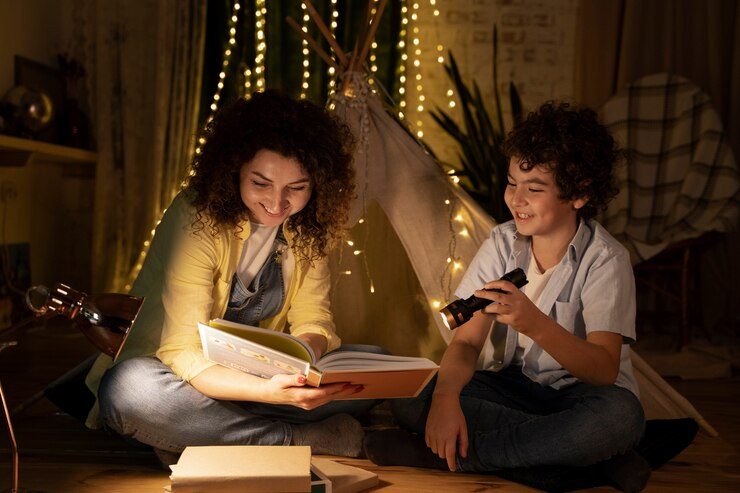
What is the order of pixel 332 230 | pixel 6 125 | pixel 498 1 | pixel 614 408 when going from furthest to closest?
1. pixel 498 1
2. pixel 6 125
3. pixel 332 230
4. pixel 614 408

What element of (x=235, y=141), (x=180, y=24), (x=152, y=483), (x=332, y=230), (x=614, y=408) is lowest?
(x=152, y=483)

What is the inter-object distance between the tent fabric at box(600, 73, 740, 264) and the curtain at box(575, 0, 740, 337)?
0.64ft

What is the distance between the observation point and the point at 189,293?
5.25 feet

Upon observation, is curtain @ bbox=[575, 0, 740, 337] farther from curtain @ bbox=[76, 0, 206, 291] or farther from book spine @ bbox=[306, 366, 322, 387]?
book spine @ bbox=[306, 366, 322, 387]

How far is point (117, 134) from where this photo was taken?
383 centimetres

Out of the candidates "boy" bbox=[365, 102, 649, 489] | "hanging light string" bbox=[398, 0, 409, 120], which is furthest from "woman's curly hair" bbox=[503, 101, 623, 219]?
"hanging light string" bbox=[398, 0, 409, 120]

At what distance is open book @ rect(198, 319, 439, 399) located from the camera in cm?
131

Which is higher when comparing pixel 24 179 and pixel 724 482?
pixel 24 179

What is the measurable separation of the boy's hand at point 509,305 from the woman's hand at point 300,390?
0.88ft

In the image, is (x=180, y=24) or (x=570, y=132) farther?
(x=180, y=24)

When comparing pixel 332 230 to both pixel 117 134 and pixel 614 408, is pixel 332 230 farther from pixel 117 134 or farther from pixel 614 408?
pixel 117 134

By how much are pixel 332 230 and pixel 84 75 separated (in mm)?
2511

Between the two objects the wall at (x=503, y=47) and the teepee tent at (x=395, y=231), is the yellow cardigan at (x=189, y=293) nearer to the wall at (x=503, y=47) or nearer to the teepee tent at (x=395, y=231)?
the teepee tent at (x=395, y=231)

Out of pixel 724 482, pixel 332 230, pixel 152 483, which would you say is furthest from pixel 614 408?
pixel 152 483
